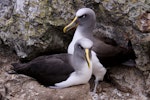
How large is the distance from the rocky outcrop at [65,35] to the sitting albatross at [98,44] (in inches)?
3.6

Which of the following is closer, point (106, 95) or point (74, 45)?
point (74, 45)

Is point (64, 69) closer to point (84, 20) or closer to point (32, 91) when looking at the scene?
point (32, 91)

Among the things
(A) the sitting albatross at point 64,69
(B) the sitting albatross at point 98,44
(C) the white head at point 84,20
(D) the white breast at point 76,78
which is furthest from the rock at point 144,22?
(D) the white breast at point 76,78

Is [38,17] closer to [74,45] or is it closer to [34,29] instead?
[34,29]

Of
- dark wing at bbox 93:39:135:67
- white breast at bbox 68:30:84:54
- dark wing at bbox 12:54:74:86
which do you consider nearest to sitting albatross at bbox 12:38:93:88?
dark wing at bbox 12:54:74:86

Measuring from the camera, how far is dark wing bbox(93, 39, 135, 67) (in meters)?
4.52

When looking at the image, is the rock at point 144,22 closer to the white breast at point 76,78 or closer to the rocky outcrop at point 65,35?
the rocky outcrop at point 65,35

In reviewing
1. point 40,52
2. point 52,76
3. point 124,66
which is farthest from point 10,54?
point 124,66

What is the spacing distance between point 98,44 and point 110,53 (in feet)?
0.50

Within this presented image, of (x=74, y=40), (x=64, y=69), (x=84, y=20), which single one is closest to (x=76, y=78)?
(x=64, y=69)

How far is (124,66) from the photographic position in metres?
4.70

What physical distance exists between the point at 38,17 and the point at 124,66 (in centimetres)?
101

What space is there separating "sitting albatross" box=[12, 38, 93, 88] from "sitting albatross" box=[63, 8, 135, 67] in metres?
0.38

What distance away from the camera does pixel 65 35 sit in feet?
15.4
